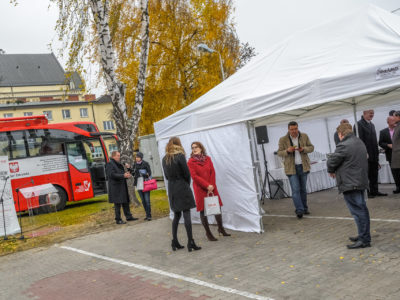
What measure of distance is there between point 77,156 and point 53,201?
2209mm

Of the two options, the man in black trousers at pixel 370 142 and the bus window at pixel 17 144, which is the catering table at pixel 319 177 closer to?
the man in black trousers at pixel 370 142

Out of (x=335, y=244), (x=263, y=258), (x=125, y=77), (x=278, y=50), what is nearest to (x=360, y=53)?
(x=278, y=50)

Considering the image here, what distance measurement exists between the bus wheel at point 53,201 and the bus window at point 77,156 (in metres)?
1.18

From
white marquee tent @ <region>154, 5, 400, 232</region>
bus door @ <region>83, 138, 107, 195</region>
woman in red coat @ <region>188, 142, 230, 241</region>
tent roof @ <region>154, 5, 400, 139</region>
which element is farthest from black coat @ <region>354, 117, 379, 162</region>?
bus door @ <region>83, 138, 107, 195</region>

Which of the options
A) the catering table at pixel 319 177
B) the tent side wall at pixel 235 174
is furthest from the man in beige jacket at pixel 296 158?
the catering table at pixel 319 177

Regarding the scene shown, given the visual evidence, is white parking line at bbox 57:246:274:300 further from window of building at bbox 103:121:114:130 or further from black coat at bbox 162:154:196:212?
window of building at bbox 103:121:114:130

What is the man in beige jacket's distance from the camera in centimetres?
795

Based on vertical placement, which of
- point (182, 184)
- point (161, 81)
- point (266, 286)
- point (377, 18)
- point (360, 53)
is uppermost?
point (161, 81)

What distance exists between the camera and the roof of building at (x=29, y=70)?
2785 inches

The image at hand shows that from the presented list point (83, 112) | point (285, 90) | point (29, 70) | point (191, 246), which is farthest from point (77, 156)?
point (29, 70)

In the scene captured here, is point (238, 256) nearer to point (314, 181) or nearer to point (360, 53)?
point (360, 53)

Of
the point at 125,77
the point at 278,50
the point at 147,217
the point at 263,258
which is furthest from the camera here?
the point at 125,77

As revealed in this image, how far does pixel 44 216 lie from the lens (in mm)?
14578

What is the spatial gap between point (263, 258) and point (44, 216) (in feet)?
37.0
